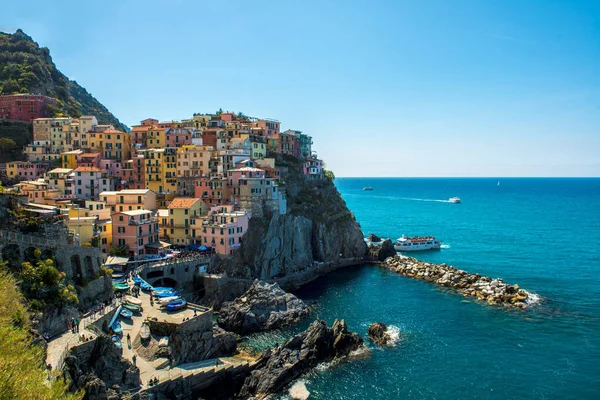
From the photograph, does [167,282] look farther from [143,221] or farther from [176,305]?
[176,305]

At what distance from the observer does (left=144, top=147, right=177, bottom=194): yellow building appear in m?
88.3

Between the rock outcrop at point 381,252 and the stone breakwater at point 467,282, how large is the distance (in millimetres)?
2737

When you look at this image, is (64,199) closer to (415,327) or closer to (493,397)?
(415,327)

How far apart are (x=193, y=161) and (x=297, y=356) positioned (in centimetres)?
5295

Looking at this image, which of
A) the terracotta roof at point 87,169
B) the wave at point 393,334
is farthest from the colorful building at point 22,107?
the wave at point 393,334

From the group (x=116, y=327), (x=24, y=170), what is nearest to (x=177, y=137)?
(x=24, y=170)

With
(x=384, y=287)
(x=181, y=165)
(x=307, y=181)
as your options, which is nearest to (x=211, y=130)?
(x=181, y=165)

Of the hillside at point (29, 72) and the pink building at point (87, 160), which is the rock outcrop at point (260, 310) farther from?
the hillside at point (29, 72)

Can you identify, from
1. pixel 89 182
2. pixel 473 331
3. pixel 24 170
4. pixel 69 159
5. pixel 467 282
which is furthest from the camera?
pixel 69 159

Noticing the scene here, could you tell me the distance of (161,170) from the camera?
89.4m

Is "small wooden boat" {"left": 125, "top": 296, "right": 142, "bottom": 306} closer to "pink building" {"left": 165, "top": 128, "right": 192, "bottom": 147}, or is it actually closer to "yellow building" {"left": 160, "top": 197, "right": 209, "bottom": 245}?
"yellow building" {"left": 160, "top": 197, "right": 209, "bottom": 245}

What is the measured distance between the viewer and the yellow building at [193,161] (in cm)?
8762

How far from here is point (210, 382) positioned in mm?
41719

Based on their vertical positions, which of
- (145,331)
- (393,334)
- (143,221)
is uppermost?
(143,221)
